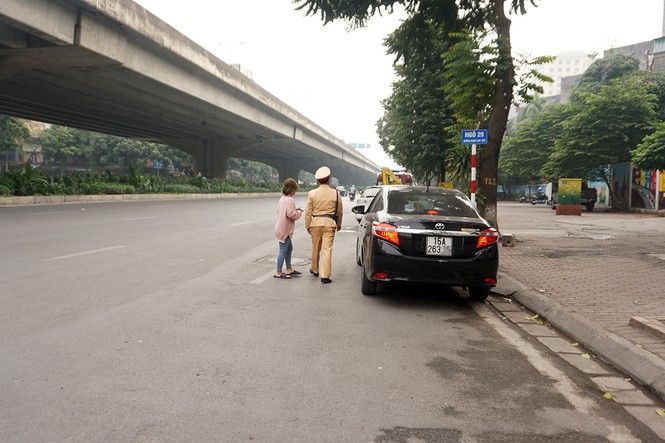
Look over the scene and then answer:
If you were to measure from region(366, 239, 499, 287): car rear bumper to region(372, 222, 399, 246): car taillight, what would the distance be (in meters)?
0.06

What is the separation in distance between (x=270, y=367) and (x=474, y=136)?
8904 millimetres

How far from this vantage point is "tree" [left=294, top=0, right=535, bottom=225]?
10188 mm

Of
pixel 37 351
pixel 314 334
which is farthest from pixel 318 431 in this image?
pixel 37 351

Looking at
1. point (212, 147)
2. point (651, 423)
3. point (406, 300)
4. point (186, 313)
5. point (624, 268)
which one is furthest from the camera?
point (212, 147)

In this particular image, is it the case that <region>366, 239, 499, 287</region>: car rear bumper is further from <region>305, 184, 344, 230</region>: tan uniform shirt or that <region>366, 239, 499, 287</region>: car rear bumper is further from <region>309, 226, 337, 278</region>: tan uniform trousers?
<region>305, 184, 344, 230</region>: tan uniform shirt

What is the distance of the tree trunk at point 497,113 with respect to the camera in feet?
35.8

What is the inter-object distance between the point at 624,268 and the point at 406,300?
4421 millimetres

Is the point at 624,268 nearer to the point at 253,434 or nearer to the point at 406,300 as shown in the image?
the point at 406,300

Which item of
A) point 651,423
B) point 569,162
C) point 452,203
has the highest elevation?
point 569,162

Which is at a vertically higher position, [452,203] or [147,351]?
[452,203]

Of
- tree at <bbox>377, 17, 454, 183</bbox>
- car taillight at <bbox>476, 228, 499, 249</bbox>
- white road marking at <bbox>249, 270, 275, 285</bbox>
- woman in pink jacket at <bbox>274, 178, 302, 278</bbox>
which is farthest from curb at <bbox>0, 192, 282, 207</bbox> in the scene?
car taillight at <bbox>476, 228, 499, 249</bbox>

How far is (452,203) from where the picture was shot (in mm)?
6523

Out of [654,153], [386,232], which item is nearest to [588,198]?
[654,153]

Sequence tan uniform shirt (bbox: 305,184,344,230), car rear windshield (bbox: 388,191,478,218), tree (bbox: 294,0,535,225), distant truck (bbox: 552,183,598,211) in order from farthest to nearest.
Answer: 1. distant truck (bbox: 552,183,598,211)
2. tree (bbox: 294,0,535,225)
3. tan uniform shirt (bbox: 305,184,344,230)
4. car rear windshield (bbox: 388,191,478,218)
